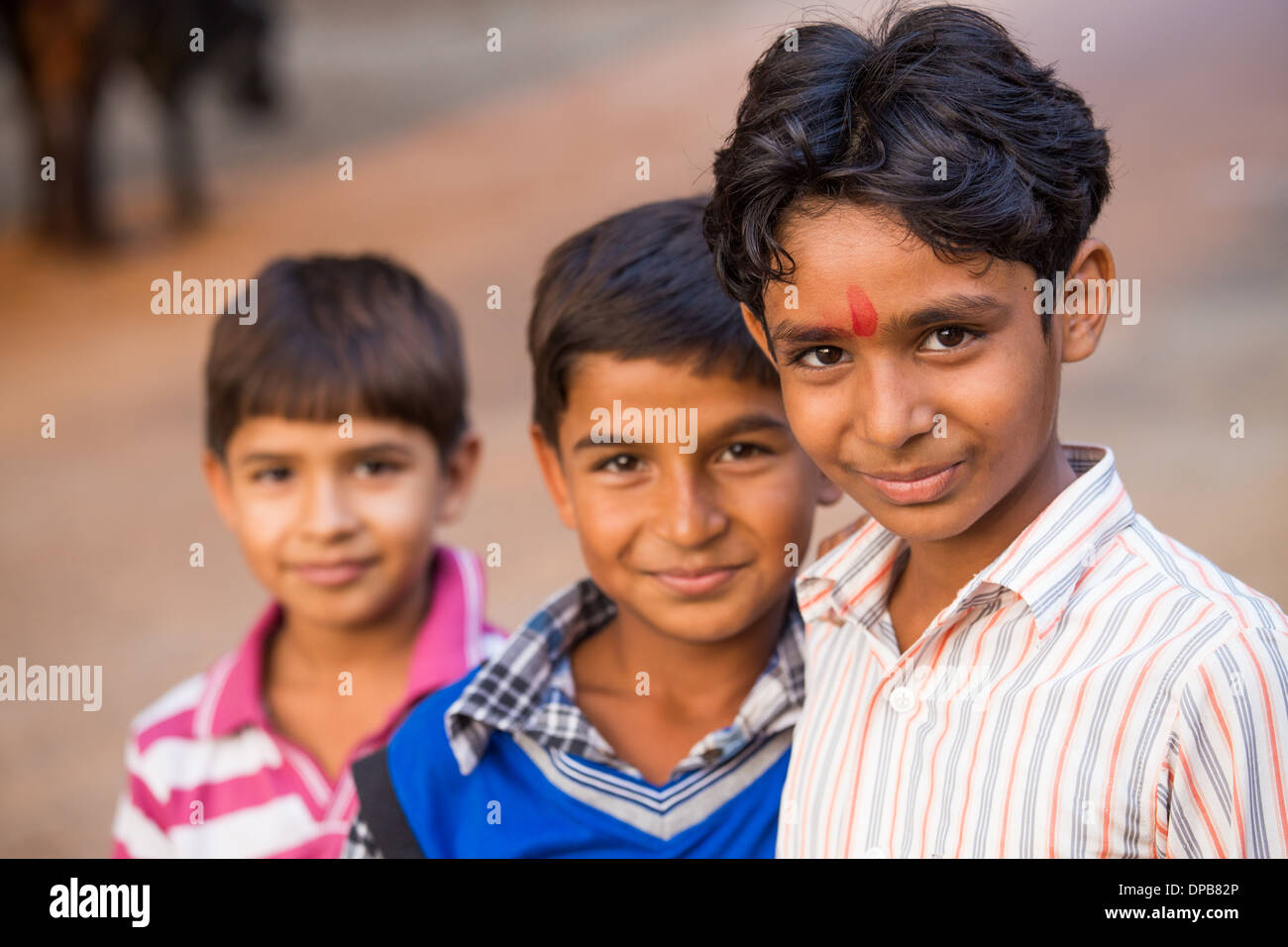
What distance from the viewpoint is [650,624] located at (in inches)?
73.7

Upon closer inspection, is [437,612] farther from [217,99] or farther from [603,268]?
[217,99]

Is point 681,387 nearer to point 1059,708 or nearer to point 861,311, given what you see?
point 861,311

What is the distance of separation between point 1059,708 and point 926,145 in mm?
582

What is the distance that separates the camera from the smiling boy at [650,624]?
170 centimetres

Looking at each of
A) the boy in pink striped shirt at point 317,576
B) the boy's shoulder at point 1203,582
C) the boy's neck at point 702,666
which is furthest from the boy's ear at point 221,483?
the boy's shoulder at point 1203,582

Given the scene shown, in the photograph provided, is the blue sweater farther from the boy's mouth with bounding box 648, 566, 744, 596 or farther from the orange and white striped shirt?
the boy's mouth with bounding box 648, 566, 744, 596

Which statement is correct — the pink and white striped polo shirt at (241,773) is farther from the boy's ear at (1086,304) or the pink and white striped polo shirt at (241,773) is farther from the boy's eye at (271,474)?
the boy's ear at (1086,304)

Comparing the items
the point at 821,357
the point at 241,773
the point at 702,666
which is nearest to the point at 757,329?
the point at 821,357

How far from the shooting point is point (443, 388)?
2363mm

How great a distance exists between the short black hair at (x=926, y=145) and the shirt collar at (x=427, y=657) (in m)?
1.01

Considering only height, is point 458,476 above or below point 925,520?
above

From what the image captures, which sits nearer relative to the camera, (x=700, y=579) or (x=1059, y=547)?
(x=1059, y=547)

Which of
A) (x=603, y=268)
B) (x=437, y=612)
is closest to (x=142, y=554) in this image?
(x=437, y=612)

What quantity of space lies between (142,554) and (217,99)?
4.03 m
